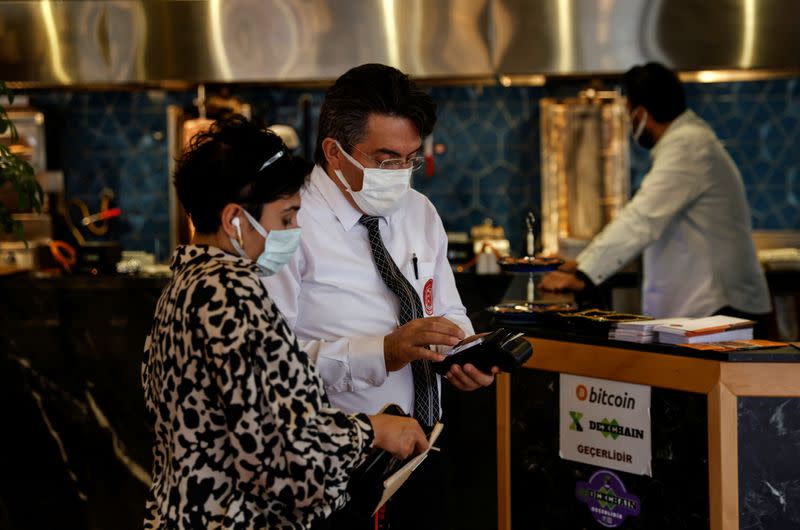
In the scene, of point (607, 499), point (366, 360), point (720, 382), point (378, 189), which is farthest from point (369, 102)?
point (607, 499)

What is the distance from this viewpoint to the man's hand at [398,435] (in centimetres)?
172

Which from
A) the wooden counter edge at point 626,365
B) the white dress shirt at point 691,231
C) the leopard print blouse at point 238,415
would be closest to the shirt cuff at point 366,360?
the leopard print blouse at point 238,415

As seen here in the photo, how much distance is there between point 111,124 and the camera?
630 centimetres

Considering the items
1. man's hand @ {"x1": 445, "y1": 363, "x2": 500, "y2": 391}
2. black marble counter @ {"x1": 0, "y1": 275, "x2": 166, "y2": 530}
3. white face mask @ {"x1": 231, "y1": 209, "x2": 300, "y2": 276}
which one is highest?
white face mask @ {"x1": 231, "y1": 209, "x2": 300, "y2": 276}

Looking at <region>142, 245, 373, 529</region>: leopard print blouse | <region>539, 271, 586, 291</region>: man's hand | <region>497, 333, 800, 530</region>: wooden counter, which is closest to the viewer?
<region>142, 245, 373, 529</region>: leopard print blouse

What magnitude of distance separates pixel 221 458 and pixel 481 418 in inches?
102

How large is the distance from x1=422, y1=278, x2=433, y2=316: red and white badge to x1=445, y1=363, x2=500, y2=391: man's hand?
0.78 ft

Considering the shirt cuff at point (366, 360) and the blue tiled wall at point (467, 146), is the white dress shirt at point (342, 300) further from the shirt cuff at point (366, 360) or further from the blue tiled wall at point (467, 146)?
the blue tiled wall at point (467, 146)

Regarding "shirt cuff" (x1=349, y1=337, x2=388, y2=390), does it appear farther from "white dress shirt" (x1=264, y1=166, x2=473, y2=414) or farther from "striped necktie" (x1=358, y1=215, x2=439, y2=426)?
"striped necktie" (x1=358, y1=215, x2=439, y2=426)

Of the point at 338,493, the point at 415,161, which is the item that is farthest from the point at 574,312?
the point at 338,493

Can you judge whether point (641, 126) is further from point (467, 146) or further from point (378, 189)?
point (378, 189)

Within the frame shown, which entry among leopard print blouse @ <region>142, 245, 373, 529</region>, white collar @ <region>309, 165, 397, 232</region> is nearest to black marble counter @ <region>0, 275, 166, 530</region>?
white collar @ <region>309, 165, 397, 232</region>

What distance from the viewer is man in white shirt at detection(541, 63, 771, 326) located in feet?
12.2

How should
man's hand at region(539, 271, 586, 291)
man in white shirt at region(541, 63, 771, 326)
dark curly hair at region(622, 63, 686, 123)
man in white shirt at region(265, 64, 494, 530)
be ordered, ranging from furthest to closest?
dark curly hair at region(622, 63, 686, 123), man in white shirt at region(541, 63, 771, 326), man's hand at region(539, 271, 586, 291), man in white shirt at region(265, 64, 494, 530)
